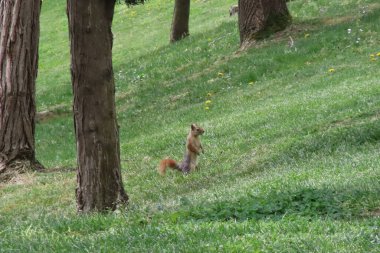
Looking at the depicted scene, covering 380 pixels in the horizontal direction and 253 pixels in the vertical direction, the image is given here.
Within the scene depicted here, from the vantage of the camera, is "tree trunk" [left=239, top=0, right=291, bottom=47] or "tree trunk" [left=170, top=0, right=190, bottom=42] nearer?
"tree trunk" [left=239, top=0, right=291, bottom=47]

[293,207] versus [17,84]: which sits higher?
[17,84]

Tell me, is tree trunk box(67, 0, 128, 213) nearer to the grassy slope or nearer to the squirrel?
the grassy slope

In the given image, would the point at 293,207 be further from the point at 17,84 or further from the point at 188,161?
the point at 17,84

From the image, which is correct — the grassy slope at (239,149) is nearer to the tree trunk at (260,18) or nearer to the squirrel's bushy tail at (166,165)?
the squirrel's bushy tail at (166,165)

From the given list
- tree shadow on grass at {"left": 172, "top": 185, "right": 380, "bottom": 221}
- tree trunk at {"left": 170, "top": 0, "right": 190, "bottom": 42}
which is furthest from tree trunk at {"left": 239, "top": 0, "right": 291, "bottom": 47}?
tree shadow on grass at {"left": 172, "top": 185, "right": 380, "bottom": 221}

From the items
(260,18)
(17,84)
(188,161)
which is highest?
(17,84)

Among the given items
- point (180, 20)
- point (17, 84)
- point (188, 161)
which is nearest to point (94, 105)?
point (188, 161)

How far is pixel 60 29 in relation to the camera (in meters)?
47.7

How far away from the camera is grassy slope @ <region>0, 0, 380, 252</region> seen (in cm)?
746

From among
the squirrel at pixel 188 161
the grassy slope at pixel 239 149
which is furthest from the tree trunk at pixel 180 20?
the squirrel at pixel 188 161

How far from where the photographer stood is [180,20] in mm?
31375

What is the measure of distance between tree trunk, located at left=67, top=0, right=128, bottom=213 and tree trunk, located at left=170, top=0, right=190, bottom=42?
20.7m

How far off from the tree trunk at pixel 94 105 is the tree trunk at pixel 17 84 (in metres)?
5.93

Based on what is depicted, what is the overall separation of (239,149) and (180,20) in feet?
59.2
